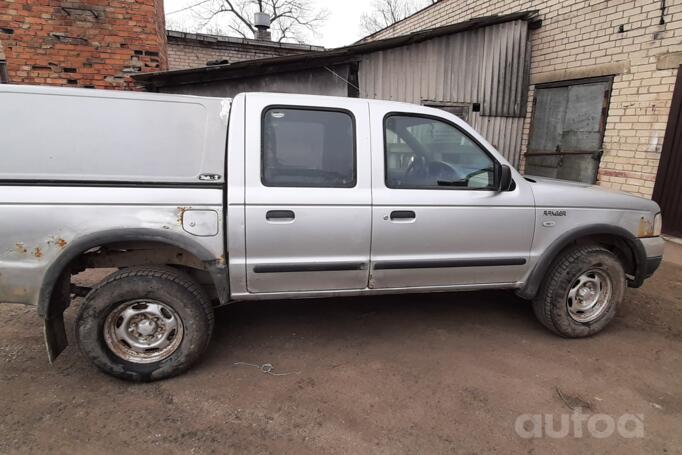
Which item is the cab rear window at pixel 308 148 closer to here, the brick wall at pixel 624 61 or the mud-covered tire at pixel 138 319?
the mud-covered tire at pixel 138 319

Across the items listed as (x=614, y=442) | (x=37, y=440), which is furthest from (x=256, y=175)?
(x=614, y=442)

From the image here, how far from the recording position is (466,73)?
7.56 metres

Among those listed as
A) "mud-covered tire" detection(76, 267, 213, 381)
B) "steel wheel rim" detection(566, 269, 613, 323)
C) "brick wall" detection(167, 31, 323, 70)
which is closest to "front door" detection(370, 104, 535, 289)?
"steel wheel rim" detection(566, 269, 613, 323)

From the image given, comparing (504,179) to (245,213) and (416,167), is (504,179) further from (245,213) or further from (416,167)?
(245,213)

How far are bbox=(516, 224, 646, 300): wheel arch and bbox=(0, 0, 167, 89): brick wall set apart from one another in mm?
6124

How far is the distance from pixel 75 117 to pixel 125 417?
1.84 m

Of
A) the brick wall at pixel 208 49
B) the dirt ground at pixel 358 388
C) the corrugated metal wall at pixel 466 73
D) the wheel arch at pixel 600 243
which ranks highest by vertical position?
the brick wall at pixel 208 49

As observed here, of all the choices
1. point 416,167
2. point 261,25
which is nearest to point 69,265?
point 416,167

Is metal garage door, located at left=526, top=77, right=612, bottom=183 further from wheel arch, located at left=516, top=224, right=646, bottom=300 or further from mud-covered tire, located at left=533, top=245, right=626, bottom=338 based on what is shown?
mud-covered tire, located at left=533, top=245, right=626, bottom=338

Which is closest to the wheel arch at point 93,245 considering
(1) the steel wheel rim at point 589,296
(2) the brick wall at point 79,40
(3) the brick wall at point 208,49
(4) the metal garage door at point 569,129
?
(1) the steel wheel rim at point 589,296

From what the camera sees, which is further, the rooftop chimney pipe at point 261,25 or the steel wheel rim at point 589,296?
the rooftop chimney pipe at point 261,25

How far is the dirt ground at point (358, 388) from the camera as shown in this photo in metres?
2.26

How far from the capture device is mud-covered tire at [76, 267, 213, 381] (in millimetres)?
2609

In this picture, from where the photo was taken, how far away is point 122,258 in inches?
110
